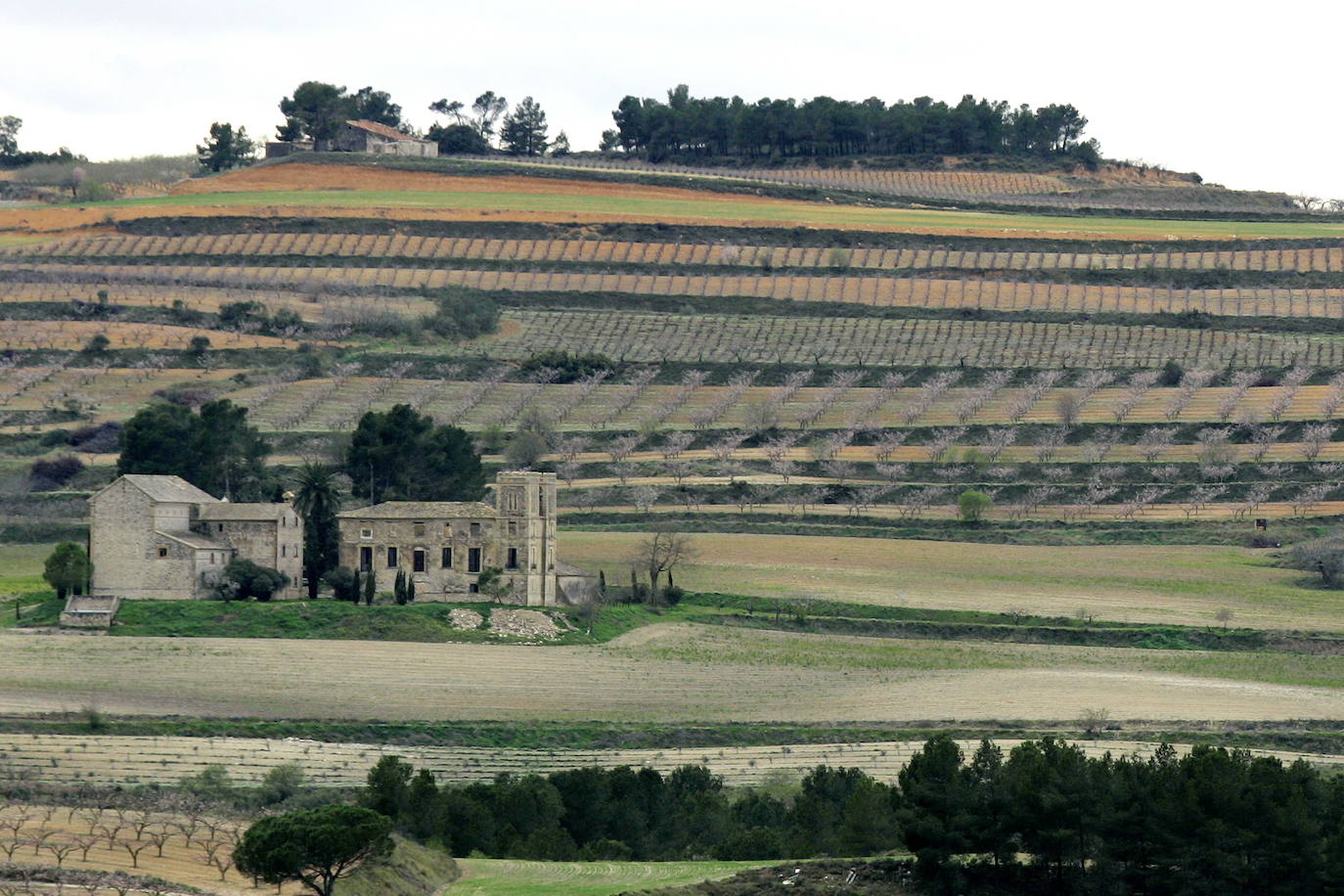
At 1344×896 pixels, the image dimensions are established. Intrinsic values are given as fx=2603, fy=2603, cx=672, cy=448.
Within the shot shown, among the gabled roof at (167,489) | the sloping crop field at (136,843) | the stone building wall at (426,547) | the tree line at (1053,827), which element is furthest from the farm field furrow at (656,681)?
the sloping crop field at (136,843)

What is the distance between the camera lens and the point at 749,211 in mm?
166875

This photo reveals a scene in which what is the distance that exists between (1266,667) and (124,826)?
41486mm

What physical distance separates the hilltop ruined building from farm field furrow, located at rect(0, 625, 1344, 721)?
5180 millimetres

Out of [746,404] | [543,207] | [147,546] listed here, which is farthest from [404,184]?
[147,546]

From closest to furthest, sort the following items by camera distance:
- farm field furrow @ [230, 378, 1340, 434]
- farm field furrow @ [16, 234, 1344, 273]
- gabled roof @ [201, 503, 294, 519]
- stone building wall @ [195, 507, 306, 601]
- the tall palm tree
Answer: gabled roof @ [201, 503, 294, 519] < stone building wall @ [195, 507, 306, 601] < the tall palm tree < farm field furrow @ [230, 378, 1340, 434] < farm field furrow @ [16, 234, 1344, 273]

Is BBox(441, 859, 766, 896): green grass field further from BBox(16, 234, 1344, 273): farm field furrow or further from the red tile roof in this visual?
the red tile roof

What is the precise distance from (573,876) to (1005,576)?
43.8 metres

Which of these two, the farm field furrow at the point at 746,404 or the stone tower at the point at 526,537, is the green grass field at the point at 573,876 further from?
the farm field furrow at the point at 746,404

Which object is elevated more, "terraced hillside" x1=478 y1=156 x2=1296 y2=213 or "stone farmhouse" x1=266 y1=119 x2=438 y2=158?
"stone farmhouse" x1=266 y1=119 x2=438 y2=158

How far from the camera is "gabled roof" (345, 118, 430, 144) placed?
191625 mm

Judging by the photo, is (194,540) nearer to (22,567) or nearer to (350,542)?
(350,542)

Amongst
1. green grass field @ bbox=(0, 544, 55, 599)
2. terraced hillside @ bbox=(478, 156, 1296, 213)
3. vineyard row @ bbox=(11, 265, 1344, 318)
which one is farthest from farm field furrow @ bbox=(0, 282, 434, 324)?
terraced hillside @ bbox=(478, 156, 1296, 213)

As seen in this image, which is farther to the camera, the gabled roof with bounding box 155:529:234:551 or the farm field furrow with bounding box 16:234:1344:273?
the farm field furrow with bounding box 16:234:1344:273

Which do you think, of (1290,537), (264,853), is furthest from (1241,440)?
(264,853)
